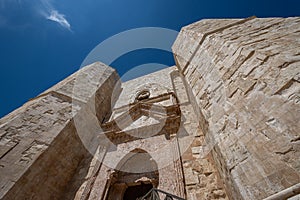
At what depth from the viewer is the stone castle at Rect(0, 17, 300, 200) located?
6.32ft

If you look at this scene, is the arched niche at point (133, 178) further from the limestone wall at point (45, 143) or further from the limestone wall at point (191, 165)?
the limestone wall at point (45, 143)

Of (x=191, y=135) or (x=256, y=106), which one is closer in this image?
(x=256, y=106)

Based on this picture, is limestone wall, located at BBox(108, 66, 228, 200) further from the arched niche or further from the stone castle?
the arched niche

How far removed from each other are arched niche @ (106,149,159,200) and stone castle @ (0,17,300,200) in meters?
0.03

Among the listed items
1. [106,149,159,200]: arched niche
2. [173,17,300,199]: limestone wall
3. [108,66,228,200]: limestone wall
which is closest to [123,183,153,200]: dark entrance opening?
[106,149,159,200]: arched niche

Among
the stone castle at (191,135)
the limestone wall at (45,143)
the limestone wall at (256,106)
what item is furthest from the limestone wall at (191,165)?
the limestone wall at (45,143)

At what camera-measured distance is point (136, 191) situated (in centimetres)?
452

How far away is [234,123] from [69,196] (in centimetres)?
494

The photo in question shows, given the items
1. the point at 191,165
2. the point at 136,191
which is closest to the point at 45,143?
the point at 136,191

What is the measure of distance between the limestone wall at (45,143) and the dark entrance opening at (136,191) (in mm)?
2001

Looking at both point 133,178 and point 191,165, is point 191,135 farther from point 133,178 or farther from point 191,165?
point 133,178

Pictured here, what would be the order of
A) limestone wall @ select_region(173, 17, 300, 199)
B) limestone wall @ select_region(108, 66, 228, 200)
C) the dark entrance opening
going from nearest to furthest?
limestone wall @ select_region(173, 17, 300, 199) < limestone wall @ select_region(108, 66, 228, 200) < the dark entrance opening

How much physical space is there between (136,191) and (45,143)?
121 inches

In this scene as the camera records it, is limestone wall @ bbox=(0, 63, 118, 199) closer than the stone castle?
No
